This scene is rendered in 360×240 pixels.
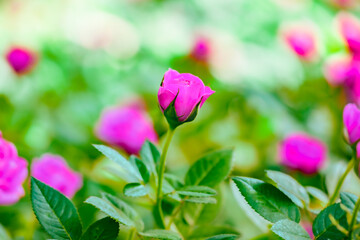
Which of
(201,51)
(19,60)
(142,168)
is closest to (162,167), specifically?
(142,168)

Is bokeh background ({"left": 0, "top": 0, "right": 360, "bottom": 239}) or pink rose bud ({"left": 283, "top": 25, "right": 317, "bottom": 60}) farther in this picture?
pink rose bud ({"left": 283, "top": 25, "right": 317, "bottom": 60})

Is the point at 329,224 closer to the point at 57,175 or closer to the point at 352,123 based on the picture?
the point at 352,123

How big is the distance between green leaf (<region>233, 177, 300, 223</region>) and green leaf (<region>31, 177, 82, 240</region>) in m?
0.15

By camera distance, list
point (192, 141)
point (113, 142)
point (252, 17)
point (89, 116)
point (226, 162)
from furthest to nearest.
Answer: point (252, 17), point (89, 116), point (192, 141), point (113, 142), point (226, 162)

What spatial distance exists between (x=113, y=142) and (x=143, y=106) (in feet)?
0.95

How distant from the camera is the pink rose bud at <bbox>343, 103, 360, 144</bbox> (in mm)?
395

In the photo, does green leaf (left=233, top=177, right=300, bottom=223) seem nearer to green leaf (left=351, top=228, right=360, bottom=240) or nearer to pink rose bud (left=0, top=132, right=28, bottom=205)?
green leaf (left=351, top=228, right=360, bottom=240)

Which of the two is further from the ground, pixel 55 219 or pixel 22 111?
pixel 55 219

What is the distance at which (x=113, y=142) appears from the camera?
2.92ft

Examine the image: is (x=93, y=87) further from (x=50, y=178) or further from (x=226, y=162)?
(x=226, y=162)

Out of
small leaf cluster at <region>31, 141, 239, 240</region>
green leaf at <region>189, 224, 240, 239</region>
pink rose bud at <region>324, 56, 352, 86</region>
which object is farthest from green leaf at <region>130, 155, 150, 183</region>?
pink rose bud at <region>324, 56, 352, 86</region>

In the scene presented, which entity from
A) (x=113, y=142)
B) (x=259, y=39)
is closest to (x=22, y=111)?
(x=113, y=142)

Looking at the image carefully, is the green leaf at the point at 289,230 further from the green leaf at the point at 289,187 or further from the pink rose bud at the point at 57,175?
the pink rose bud at the point at 57,175

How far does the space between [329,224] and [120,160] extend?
0.19 m
